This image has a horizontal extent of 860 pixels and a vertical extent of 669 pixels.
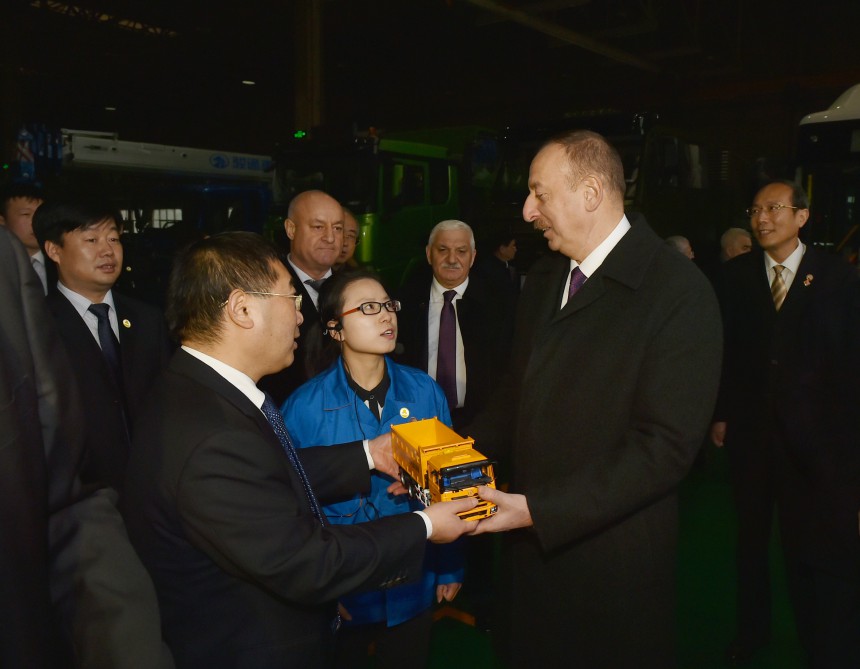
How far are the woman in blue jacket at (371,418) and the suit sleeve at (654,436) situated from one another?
660 millimetres

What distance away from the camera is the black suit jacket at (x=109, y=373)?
252 centimetres

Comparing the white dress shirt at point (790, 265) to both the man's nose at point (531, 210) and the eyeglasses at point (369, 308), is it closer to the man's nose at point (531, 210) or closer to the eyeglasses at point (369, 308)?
the man's nose at point (531, 210)

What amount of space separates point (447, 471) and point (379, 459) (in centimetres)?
52

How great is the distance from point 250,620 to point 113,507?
44 cm

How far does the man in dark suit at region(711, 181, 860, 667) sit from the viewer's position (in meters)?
2.46

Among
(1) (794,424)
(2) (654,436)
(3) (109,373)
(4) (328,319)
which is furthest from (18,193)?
(1) (794,424)

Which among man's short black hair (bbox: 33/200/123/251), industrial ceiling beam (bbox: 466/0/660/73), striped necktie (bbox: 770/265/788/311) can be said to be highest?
industrial ceiling beam (bbox: 466/0/660/73)

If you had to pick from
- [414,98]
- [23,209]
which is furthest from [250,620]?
[414,98]

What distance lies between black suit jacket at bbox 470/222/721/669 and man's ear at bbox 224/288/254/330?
30.1 inches

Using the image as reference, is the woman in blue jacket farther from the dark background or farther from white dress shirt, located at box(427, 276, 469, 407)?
the dark background

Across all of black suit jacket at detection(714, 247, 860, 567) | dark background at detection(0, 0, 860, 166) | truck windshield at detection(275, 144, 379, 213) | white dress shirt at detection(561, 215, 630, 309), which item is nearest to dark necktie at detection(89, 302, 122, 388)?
white dress shirt at detection(561, 215, 630, 309)

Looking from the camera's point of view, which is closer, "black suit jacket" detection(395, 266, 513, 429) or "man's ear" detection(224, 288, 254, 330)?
"man's ear" detection(224, 288, 254, 330)

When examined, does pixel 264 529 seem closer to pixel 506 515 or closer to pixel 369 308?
pixel 506 515

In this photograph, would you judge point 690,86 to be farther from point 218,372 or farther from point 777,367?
point 218,372
